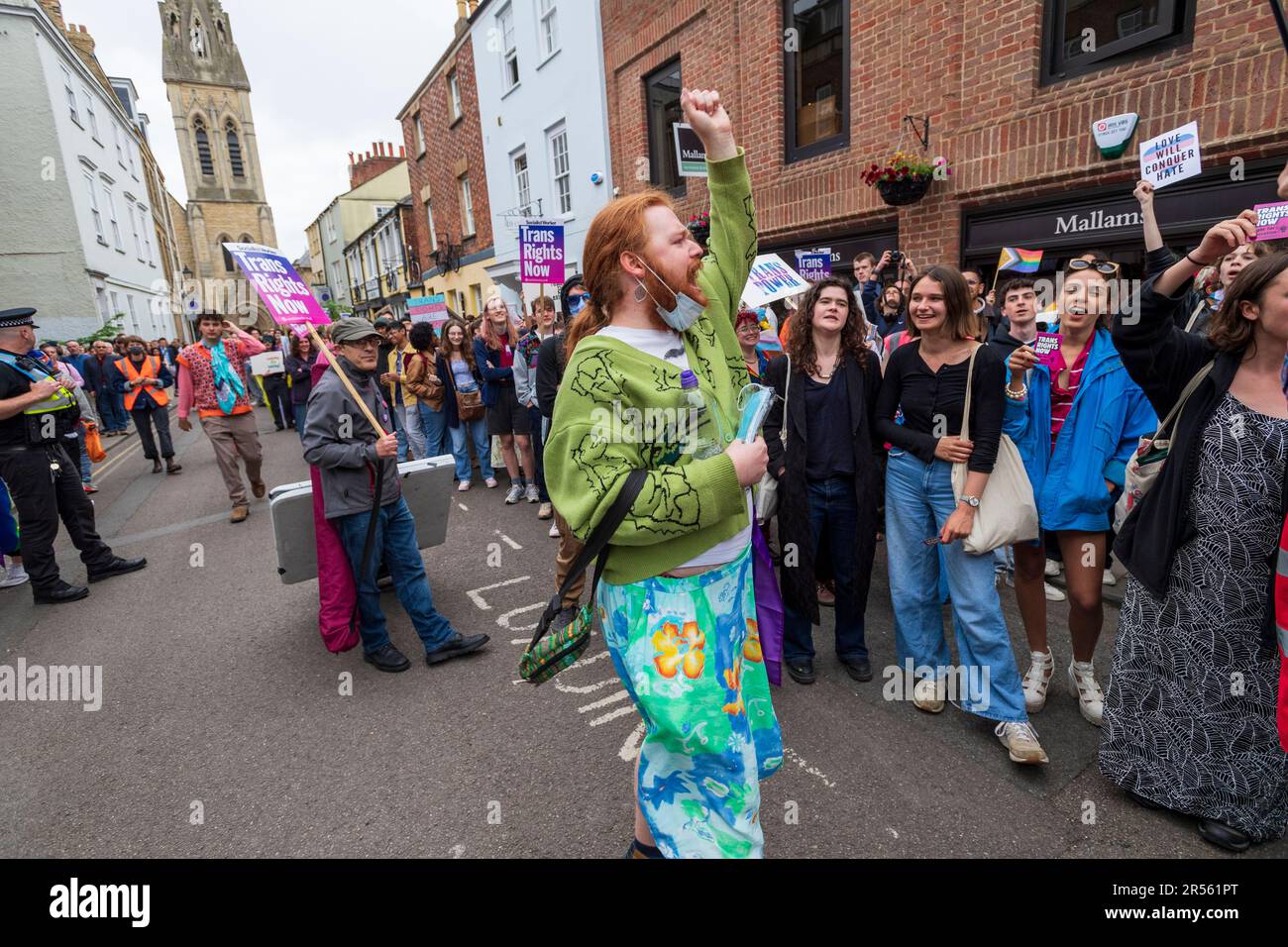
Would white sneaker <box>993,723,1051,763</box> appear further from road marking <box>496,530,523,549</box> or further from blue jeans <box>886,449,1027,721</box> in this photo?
road marking <box>496,530,523,549</box>

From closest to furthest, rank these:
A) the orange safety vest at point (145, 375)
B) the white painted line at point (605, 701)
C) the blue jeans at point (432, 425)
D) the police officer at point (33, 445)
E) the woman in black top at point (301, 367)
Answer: the white painted line at point (605, 701)
the police officer at point (33, 445)
the blue jeans at point (432, 425)
the orange safety vest at point (145, 375)
the woman in black top at point (301, 367)

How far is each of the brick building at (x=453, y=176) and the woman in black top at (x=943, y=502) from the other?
718 inches

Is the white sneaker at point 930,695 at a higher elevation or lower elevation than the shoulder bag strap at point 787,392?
lower

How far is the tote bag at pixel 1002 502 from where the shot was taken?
2818mm

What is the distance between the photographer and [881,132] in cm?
787

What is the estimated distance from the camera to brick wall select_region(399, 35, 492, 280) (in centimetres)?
1906

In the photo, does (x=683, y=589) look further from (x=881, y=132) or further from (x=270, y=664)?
(x=881, y=132)

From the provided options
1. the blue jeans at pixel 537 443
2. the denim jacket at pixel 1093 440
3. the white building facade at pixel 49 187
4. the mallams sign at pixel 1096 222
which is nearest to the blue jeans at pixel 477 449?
the blue jeans at pixel 537 443

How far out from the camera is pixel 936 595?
3209 millimetres

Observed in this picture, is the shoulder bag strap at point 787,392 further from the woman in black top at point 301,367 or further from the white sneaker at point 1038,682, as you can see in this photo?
the woman in black top at point 301,367

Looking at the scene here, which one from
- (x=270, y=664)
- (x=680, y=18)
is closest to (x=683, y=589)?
(x=270, y=664)

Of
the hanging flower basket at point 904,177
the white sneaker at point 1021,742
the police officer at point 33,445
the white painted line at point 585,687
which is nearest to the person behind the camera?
the white sneaker at point 1021,742

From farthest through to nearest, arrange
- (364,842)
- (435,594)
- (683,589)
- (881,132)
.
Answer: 1. (881,132)
2. (435,594)
3. (364,842)
4. (683,589)
